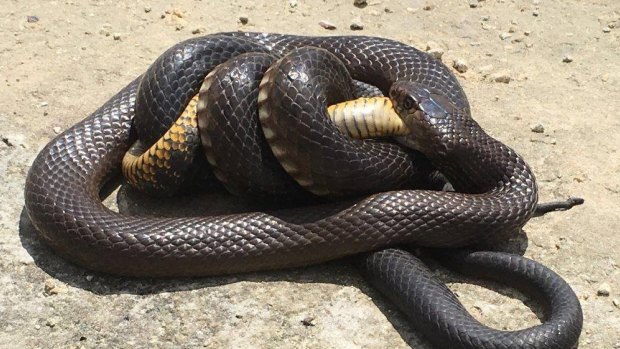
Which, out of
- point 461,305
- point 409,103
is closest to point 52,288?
point 461,305

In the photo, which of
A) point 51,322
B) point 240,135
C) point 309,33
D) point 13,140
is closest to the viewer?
point 51,322

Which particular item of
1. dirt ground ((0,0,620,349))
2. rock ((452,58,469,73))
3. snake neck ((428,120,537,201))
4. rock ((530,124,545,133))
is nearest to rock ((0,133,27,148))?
dirt ground ((0,0,620,349))

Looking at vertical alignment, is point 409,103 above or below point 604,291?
above

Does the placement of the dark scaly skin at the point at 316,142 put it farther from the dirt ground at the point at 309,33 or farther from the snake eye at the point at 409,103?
the dirt ground at the point at 309,33

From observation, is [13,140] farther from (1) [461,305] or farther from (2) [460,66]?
(2) [460,66]

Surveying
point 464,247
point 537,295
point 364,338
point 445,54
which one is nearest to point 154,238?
point 364,338

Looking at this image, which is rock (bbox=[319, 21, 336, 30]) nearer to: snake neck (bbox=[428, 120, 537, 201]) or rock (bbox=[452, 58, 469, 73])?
rock (bbox=[452, 58, 469, 73])

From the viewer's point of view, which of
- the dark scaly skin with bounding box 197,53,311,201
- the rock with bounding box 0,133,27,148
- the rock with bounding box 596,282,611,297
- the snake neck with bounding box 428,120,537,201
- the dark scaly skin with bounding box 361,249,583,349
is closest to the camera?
the dark scaly skin with bounding box 361,249,583,349
